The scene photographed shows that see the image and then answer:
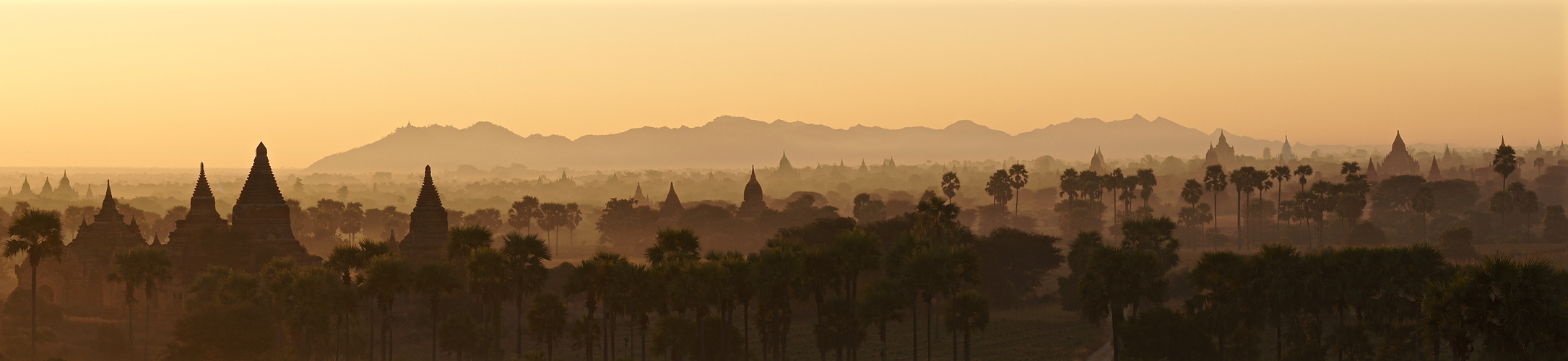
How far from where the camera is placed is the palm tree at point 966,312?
73812mm

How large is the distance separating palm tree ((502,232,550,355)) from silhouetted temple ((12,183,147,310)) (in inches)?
2113

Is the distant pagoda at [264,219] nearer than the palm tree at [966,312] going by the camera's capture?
No

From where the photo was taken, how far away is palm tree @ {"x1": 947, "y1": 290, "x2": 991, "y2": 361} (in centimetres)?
7381

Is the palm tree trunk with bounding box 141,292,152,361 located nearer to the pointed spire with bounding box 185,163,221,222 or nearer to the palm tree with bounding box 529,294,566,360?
the pointed spire with bounding box 185,163,221,222

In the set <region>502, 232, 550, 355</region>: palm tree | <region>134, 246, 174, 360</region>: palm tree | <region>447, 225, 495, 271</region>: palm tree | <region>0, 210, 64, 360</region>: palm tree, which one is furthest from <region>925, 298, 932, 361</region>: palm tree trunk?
<region>134, 246, 174, 360</region>: palm tree

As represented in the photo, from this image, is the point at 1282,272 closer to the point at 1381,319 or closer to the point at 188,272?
the point at 1381,319

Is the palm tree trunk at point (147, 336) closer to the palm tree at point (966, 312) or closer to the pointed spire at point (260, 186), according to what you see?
the pointed spire at point (260, 186)

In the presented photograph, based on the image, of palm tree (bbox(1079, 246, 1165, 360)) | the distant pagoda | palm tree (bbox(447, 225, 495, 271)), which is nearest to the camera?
palm tree (bbox(1079, 246, 1165, 360))

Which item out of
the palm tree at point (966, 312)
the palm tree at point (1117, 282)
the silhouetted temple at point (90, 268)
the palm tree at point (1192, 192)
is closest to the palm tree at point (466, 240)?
Answer: the palm tree at point (966, 312)

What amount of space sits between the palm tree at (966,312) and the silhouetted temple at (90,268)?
72.3 m

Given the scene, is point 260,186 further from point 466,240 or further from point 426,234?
point 466,240

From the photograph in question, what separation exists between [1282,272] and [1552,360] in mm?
26106

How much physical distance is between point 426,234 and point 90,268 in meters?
29.8

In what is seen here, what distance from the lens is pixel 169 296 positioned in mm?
105625
